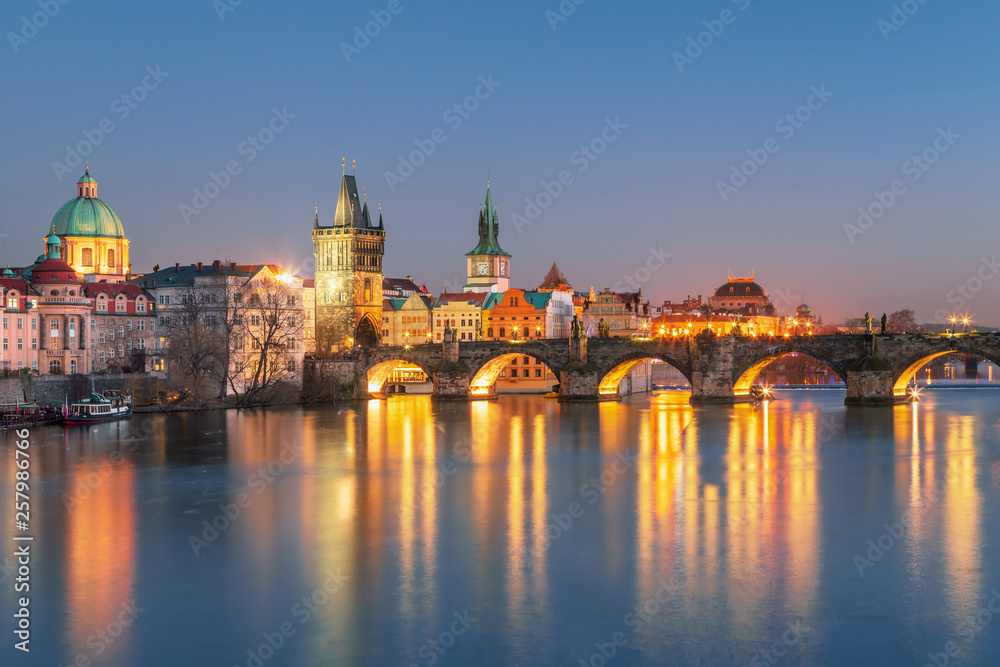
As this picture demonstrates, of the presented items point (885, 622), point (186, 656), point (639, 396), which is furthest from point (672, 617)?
point (639, 396)

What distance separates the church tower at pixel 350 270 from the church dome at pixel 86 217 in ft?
58.8

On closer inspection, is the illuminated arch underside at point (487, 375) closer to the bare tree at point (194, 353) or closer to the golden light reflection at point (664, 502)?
the bare tree at point (194, 353)

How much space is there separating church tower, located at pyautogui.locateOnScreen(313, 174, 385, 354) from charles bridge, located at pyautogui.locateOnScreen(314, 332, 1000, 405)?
1887 centimetres

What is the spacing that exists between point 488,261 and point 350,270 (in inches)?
959

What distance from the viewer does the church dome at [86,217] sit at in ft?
289

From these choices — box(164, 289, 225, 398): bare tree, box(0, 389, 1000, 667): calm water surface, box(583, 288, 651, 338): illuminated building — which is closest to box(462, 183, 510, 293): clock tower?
box(583, 288, 651, 338): illuminated building

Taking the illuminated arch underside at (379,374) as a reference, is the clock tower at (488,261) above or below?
above

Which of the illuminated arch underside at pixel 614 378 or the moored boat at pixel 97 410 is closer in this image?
the moored boat at pixel 97 410

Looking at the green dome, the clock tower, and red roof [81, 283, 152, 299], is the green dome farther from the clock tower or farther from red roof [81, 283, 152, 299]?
the clock tower

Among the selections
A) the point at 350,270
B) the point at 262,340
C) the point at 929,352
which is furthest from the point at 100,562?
the point at 350,270

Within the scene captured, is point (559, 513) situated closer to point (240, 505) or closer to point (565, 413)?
point (240, 505)

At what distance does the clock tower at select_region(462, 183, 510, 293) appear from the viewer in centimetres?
11869

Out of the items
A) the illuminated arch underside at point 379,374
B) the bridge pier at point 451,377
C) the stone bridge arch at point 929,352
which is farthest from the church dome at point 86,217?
the stone bridge arch at point 929,352

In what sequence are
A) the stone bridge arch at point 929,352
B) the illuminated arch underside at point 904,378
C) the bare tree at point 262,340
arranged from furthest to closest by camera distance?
the bare tree at point 262,340 → the illuminated arch underside at point 904,378 → the stone bridge arch at point 929,352
